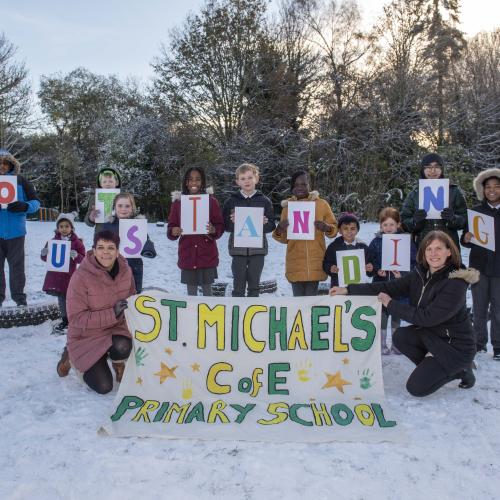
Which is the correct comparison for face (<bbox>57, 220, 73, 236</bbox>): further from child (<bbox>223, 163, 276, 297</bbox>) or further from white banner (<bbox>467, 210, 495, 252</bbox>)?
white banner (<bbox>467, 210, 495, 252</bbox>)

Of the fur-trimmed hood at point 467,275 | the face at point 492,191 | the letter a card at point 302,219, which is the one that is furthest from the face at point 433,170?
the fur-trimmed hood at point 467,275

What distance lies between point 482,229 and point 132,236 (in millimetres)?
3641

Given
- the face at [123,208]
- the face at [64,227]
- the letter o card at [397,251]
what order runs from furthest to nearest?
the face at [64,227] < the face at [123,208] < the letter o card at [397,251]

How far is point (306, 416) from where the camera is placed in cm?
343

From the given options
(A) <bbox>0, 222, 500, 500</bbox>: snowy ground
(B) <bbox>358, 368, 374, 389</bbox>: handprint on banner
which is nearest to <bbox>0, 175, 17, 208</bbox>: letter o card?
(A) <bbox>0, 222, 500, 500</bbox>: snowy ground

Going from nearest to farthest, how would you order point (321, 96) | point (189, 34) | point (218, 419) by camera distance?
point (218, 419) < point (321, 96) < point (189, 34)

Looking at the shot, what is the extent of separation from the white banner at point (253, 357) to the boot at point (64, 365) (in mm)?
729

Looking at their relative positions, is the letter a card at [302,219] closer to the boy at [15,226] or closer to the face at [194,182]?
the face at [194,182]

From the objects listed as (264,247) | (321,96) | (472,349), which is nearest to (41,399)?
(264,247)

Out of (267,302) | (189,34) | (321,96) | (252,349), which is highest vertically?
(189,34)

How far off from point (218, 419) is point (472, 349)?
7.14ft

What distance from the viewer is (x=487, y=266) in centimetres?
473

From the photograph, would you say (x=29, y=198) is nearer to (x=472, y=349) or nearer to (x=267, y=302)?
(x=267, y=302)

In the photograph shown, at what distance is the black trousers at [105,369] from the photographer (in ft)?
12.8
